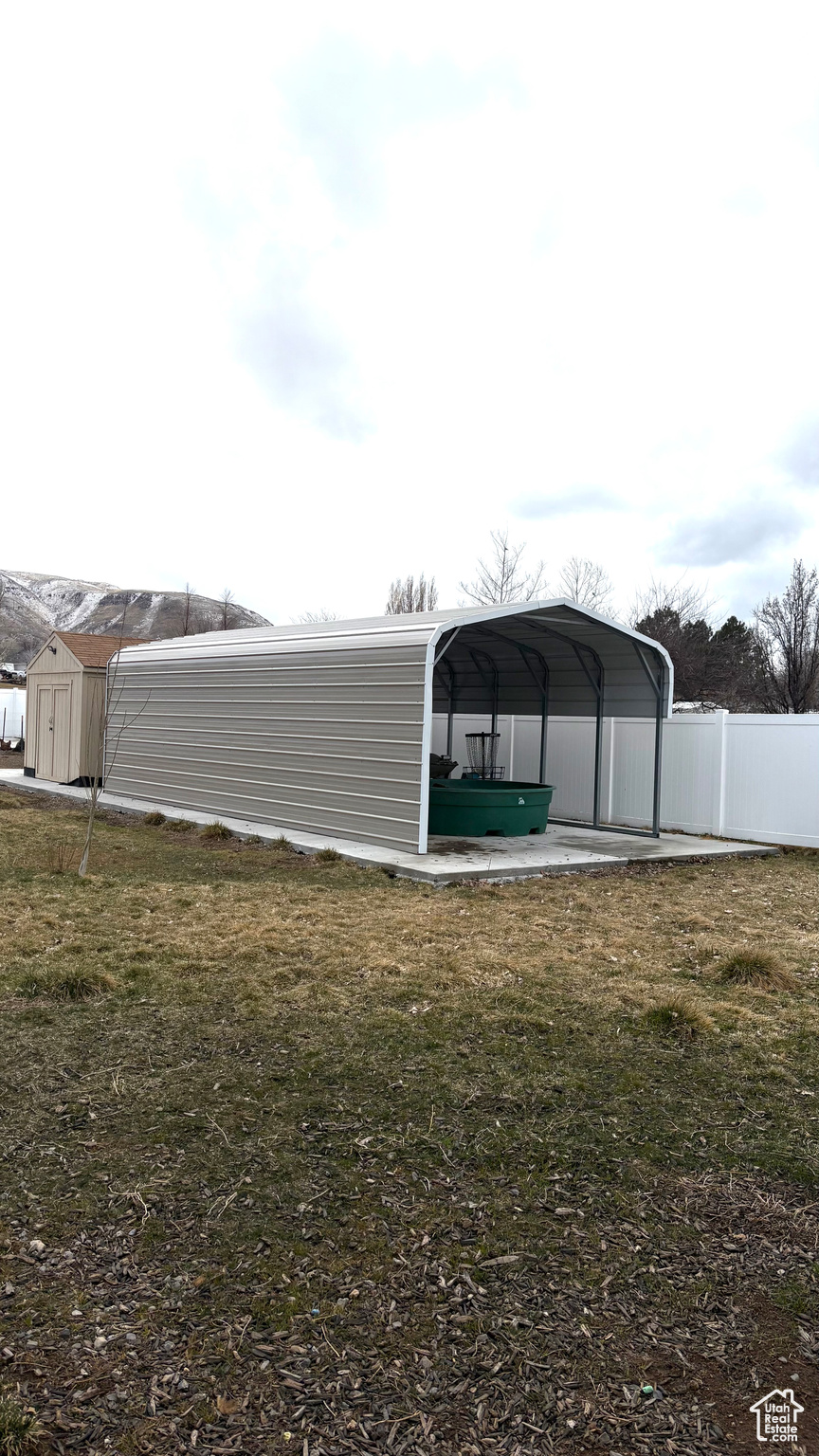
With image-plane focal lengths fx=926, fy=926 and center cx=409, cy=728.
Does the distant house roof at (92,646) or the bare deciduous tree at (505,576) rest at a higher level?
the bare deciduous tree at (505,576)

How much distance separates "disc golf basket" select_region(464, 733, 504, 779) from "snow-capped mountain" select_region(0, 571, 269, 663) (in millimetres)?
113584

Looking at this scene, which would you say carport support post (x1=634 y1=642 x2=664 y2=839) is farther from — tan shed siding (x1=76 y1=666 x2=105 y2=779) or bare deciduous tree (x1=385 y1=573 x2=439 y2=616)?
bare deciduous tree (x1=385 y1=573 x2=439 y2=616)

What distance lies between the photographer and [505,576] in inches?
1344

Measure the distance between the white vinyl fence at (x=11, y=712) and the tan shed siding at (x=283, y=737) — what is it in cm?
1447

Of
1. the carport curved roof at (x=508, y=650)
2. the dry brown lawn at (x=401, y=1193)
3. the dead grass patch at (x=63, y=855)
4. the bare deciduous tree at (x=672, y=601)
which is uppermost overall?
the bare deciduous tree at (x=672, y=601)

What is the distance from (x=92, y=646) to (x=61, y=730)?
1744 millimetres

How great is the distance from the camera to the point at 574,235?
537 inches

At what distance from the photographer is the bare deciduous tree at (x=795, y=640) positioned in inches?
931

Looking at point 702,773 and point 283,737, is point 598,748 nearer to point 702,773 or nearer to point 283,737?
point 702,773

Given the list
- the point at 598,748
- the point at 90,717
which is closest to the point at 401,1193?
the point at 598,748

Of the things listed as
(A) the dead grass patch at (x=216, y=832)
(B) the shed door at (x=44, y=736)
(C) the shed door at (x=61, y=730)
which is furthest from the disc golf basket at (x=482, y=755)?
(B) the shed door at (x=44, y=736)

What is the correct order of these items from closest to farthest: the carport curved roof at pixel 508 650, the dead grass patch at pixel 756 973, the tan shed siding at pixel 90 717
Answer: the dead grass patch at pixel 756 973 → the carport curved roof at pixel 508 650 → the tan shed siding at pixel 90 717

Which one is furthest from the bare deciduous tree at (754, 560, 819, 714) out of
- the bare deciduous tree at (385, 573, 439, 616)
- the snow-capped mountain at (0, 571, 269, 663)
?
the snow-capped mountain at (0, 571, 269, 663)

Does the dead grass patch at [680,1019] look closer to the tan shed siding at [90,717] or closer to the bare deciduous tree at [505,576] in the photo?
the tan shed siding at [90,717]
